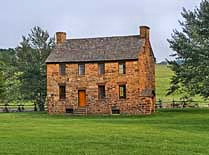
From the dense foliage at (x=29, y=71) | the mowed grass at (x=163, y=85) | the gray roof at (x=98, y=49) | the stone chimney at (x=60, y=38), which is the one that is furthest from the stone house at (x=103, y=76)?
the mowed grass at (x=163, y=85)

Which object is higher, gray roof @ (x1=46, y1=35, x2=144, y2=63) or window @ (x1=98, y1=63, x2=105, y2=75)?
gray roof @ (x1=46, y1=35, x2=144, y2=63)

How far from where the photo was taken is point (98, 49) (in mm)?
56062

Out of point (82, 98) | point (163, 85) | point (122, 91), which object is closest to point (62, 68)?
point (82, 98)

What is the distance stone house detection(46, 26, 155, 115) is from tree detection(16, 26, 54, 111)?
23.3ft

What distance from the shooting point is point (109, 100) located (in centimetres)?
5388

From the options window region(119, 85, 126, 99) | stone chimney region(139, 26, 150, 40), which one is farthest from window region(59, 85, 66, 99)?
stone chimney region(139, 26, 150, 40)

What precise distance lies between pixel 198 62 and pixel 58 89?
52.7ft

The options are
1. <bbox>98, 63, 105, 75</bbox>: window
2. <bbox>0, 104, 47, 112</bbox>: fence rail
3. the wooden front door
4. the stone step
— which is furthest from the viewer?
<bbox>0, 104, 47, 112</bbox>: fence rail

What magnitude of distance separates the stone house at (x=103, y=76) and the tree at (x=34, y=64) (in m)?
7.09

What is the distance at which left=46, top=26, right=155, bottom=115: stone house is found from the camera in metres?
53.3

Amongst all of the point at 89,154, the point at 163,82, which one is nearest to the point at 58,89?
the point at 89,154

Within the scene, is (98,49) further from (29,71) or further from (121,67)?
(29,71)

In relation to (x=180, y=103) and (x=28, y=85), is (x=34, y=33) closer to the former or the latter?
(x=28, y=85)

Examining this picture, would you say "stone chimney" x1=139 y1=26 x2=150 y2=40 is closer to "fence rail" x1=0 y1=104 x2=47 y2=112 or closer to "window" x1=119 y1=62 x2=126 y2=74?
"window" x1=119 y1=62 x2=126 y2=74
